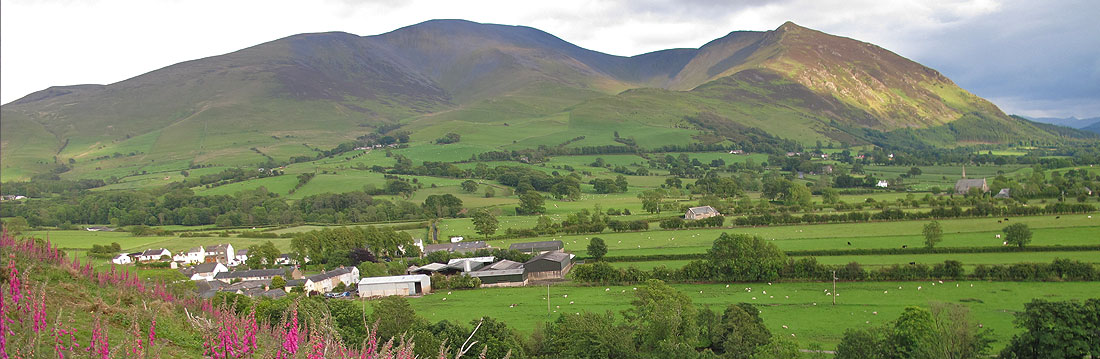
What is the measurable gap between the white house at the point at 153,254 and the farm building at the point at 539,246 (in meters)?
34.6

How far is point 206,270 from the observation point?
54.5 m

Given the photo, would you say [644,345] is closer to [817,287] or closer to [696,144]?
[817,287]

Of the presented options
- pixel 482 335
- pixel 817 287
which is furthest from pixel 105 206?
pixel 817 287

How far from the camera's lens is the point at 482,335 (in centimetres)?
2597

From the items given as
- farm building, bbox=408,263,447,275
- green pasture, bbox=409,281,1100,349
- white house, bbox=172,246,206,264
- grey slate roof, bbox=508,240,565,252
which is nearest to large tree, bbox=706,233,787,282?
green pasture, bbox=409,281,1100,349

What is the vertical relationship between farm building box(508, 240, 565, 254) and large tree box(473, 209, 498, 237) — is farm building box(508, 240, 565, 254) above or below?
below

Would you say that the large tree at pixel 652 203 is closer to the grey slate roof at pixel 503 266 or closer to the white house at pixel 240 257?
the grey slate roof at pixel 503 266

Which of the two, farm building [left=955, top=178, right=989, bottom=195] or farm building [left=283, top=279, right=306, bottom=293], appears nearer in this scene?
farm building [left=283, top=279, right=306, bottom=293]

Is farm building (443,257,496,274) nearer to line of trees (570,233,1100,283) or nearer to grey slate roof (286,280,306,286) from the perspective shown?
line of trees (570,233,1100,283)

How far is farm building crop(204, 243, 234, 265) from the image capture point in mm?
63344

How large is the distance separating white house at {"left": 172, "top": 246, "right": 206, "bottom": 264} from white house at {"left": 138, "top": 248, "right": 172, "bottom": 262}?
3.87 ft

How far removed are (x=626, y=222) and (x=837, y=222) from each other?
20573 millimetres

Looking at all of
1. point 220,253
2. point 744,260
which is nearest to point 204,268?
point 220,253

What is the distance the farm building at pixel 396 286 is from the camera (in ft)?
154
